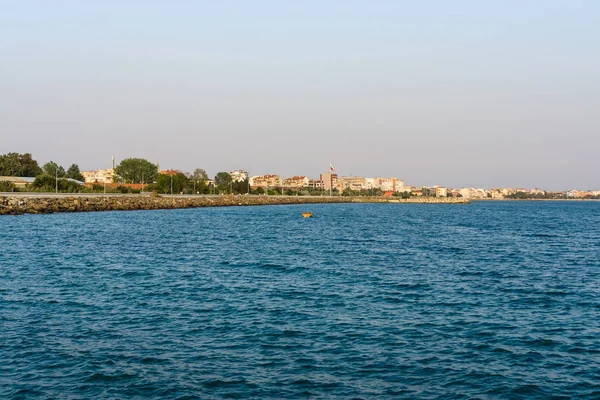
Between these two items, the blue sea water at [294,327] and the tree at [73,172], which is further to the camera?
the tree at [73,172]

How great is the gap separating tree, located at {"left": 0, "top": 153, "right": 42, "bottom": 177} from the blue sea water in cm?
12786

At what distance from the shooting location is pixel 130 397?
10570mm

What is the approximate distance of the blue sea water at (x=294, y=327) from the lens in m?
11.5

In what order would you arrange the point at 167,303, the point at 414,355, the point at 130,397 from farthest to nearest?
the point at 167,303, the point at 414,355, the point at 130,397

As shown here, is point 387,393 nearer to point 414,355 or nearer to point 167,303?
point 414,355

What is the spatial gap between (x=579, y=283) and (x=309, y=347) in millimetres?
15661

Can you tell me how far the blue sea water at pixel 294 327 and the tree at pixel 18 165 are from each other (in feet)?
419

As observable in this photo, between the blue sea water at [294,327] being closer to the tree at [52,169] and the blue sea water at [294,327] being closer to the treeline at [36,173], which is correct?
the treeline at [36,173]

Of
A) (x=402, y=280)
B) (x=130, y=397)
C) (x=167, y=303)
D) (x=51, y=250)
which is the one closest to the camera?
(x=130, y=397)

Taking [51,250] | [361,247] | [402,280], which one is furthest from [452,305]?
[51,250]

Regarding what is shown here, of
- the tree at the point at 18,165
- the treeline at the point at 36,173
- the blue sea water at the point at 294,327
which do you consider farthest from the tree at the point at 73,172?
the blue sea water at the point at 294,327

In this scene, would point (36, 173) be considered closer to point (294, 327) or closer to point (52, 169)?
point (52, 169)

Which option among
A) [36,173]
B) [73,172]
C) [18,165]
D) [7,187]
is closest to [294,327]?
[7,187]

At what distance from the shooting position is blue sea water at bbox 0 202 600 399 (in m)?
11.5
